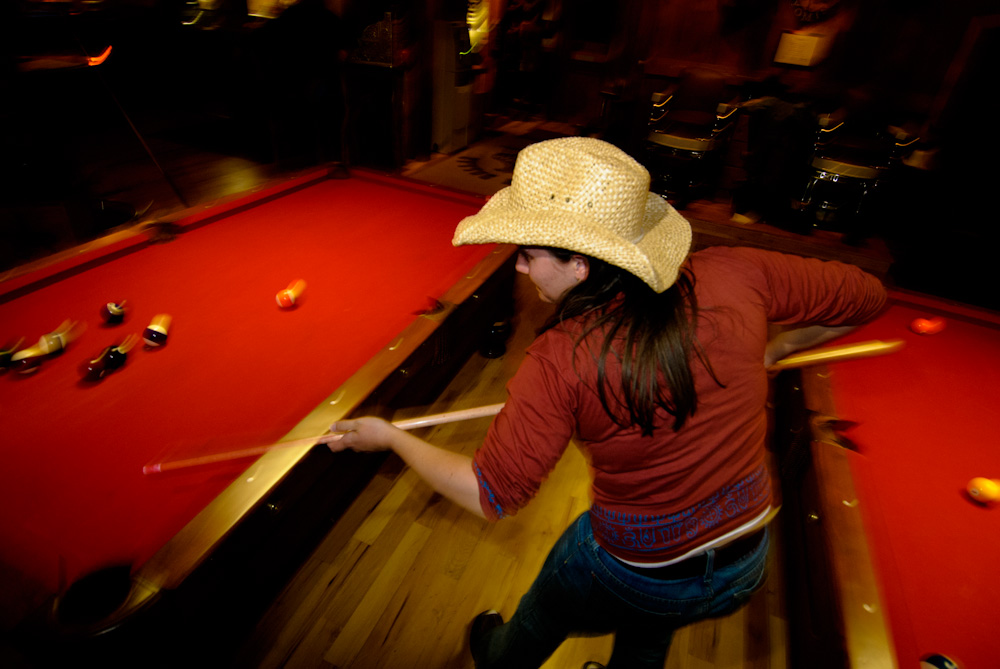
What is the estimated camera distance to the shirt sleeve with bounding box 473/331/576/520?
896 mm

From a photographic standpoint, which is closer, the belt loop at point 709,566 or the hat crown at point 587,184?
the hat crown at point 587,184

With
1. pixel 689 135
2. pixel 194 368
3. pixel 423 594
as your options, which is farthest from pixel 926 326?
pixel 689 135

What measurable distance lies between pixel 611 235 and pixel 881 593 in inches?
40.2

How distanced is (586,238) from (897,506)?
122 cm

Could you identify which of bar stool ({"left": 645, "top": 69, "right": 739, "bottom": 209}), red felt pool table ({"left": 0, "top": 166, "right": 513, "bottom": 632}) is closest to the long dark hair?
red felt pool table ({"left": 0, "top": 166, "right": 513, "bottom": 632})

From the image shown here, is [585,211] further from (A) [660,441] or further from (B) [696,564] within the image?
(B) [696,564]

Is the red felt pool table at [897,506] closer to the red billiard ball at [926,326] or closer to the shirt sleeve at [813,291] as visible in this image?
the red billiard ball at [926,326]

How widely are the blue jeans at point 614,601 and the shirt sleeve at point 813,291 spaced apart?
0.59m

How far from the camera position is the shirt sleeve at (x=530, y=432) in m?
0.90

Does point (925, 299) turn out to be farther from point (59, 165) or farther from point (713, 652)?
point (59, 165)

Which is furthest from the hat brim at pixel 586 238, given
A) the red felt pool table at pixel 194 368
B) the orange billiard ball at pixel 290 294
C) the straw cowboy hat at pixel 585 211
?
the orange billiard ball at pixel 290 294

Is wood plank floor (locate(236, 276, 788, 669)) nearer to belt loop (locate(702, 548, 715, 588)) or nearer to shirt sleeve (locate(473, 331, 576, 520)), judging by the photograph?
belt loop (locate(702, 548, 715, 588))

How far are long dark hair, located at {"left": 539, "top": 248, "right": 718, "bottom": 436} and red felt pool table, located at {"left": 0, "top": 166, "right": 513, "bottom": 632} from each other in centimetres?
78

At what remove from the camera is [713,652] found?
1.74 meters
